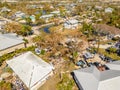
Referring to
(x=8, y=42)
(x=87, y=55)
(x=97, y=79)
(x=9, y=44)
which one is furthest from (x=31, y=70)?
(x=87, y=55)

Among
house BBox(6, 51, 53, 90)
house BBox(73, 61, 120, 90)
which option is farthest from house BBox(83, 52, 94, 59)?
house BBox(6, 51, 53, 90)

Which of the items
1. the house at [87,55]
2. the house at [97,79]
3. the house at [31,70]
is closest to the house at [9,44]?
the house at [31,70]

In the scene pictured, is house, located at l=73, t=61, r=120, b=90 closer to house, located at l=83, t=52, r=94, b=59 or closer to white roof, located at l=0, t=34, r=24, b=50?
house, located at l=83, t=52, r=94, b=59

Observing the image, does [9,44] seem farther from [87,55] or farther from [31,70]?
[87,55]

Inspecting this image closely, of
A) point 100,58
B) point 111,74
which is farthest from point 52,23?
point 111,74

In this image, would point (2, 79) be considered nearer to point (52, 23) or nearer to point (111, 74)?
point (111, 74)

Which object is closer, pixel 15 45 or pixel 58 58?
pixel 58 58

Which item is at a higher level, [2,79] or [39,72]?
[39,72]
